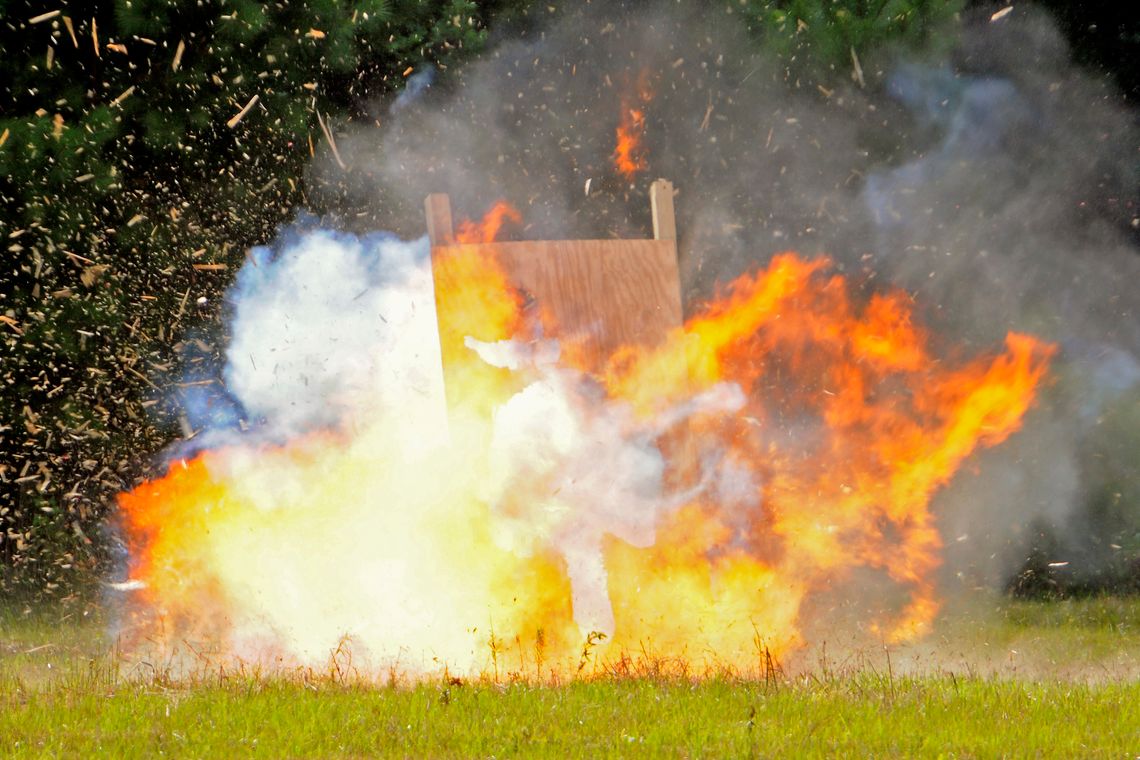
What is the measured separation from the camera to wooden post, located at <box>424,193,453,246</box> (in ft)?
22.8

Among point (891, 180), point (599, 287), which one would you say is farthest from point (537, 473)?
point (891, 180)

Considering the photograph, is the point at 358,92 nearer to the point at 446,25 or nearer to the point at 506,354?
the point at 446,25

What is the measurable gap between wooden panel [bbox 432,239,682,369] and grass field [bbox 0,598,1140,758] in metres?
2.00

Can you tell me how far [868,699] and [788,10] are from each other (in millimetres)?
5079

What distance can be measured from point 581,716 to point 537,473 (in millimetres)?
1836

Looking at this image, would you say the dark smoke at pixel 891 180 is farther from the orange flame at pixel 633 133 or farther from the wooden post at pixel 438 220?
the wooden post at pixel 438 220

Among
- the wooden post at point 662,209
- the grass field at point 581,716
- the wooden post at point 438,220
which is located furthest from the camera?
the wooden post at point 662,209

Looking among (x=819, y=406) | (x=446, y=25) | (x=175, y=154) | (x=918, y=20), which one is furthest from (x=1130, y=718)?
(x=175, y=154)

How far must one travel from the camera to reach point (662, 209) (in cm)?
740

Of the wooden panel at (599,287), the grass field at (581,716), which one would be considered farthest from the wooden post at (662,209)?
the grass field at (581,716)

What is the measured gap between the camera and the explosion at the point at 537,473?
699 centimetres

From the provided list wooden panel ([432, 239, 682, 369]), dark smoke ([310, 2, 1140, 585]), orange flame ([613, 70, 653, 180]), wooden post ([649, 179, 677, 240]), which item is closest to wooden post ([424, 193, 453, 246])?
wooden panel ([432, 239, 682, 369])

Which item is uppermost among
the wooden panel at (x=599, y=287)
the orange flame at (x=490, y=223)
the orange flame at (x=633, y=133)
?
the orange flame at (x=633, y=133)

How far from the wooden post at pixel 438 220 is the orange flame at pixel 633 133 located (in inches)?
107
